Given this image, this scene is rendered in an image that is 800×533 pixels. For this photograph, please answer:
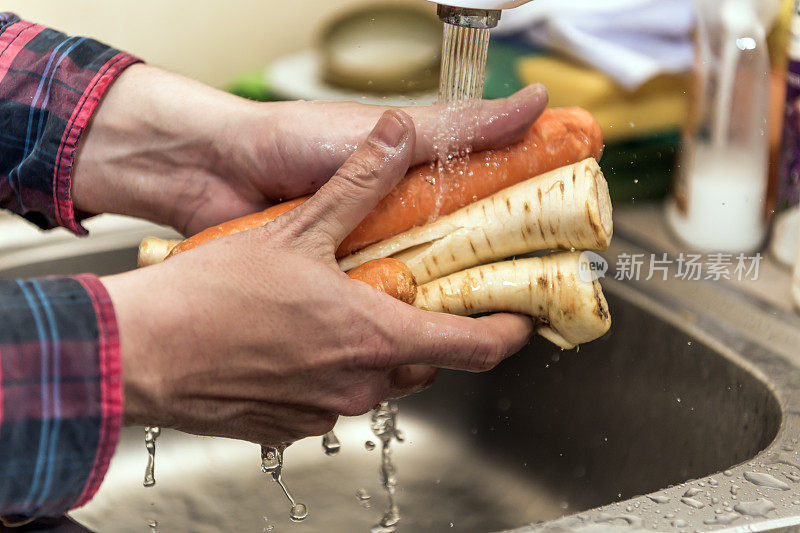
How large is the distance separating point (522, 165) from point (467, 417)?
365mm

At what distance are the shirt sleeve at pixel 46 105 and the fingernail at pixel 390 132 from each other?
0.30 metres

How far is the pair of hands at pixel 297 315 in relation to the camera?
520 mm

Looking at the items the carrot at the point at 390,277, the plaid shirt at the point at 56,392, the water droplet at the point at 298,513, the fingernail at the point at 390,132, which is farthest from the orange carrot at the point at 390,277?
the water droplet at the point at 298,513

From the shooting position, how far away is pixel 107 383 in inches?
19.5

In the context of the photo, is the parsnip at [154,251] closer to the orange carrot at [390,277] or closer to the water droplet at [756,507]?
the orange carrot at [390,277]

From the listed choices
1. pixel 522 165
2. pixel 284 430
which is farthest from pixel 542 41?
pixel 284 430

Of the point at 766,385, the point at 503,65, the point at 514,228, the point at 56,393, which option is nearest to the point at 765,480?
the point at 766,385

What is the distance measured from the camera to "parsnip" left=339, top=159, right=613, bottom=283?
634 millimetres

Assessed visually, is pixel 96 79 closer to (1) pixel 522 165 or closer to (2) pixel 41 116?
(2) pixel 41 116

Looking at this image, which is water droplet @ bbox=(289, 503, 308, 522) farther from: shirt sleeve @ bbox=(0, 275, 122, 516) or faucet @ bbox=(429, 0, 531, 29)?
faucet @ bbox=(429, 0, 531, 29)

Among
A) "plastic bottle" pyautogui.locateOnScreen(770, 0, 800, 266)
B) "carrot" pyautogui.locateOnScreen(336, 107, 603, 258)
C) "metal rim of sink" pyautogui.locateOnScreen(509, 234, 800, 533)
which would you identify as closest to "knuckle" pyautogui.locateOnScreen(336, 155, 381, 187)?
"carrot" pyautogui.locateOnScreen(336, 107, 603, 258)

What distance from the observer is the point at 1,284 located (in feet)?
1.72

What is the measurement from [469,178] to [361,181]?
0.50ft

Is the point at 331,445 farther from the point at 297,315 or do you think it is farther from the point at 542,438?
the point at 297,315
